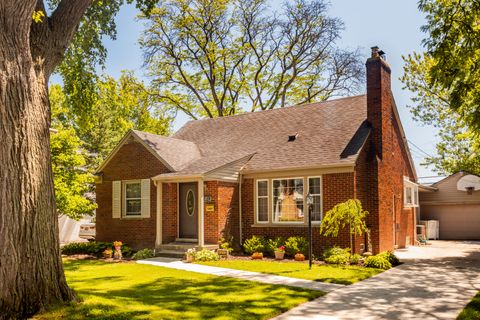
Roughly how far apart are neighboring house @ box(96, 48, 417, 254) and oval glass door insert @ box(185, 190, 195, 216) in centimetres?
4

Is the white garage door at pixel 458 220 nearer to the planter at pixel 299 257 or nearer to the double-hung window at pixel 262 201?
the double-hung window at pixel 262 201

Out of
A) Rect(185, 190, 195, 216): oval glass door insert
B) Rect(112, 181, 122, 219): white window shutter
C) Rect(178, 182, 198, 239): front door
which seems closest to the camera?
Rect(178, 182, 198, 239): front door

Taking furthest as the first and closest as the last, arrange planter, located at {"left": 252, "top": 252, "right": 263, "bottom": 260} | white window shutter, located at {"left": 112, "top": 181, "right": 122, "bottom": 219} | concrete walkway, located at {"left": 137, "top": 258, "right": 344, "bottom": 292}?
white window shutter, located at {"left": 112, "top": 181, "right": 122, "bottom": 219} → planter, located at {"left": 252, "top": 252, "right": 263, "bottom": 260} → concrete walkway, located at {"left": 137, "top": 258, "right": 344, "bottom": 292}

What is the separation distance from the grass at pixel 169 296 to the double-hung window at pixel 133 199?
18.1 ft

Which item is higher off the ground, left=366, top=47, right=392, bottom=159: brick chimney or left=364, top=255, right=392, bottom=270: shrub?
left=366, top=47, right=392, bottom=159: brick chimney

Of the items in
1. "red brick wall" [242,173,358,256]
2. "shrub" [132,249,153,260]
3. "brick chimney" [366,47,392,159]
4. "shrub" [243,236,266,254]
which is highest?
"brick chimney" [366,47,392,159]

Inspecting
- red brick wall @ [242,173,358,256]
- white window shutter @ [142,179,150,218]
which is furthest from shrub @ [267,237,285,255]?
white window shutter @ [142,179,150,218]

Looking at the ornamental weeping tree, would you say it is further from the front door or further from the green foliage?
the green foliage

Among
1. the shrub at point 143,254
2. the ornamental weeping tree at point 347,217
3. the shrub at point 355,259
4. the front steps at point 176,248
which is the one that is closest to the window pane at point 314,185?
the ornamental weeping tree at point 347,217

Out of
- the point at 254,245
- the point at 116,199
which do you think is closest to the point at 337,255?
the point at 254,245

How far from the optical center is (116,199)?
18828 millimetres

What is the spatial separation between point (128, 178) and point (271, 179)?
6088 millimetres

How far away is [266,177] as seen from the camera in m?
17.0

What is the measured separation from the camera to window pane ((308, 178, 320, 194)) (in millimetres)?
16016
